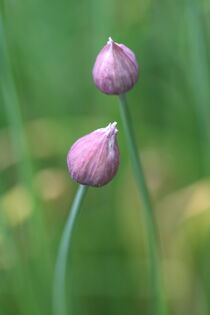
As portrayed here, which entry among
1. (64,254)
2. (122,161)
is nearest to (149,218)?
(64,254)

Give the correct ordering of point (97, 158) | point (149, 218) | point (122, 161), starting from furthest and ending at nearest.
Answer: point (122, 161) < point (149, 218) < point (97, 158)

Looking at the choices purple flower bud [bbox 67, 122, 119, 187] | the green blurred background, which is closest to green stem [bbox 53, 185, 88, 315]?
purple flower bud [bbox 67, 122, 119, 187]

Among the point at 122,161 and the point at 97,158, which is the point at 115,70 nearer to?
the point at 97,158

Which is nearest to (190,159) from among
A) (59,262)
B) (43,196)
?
(43,196)

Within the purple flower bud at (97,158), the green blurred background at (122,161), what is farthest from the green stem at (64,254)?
the green blurred background at (122,161)

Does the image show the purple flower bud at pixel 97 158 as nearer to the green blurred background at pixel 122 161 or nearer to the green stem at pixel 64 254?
the green stem at pixel 64 254

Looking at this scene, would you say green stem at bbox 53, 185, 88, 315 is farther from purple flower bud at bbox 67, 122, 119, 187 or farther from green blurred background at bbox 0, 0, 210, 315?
green blurred background at bbox 0, 0, 210, 315
